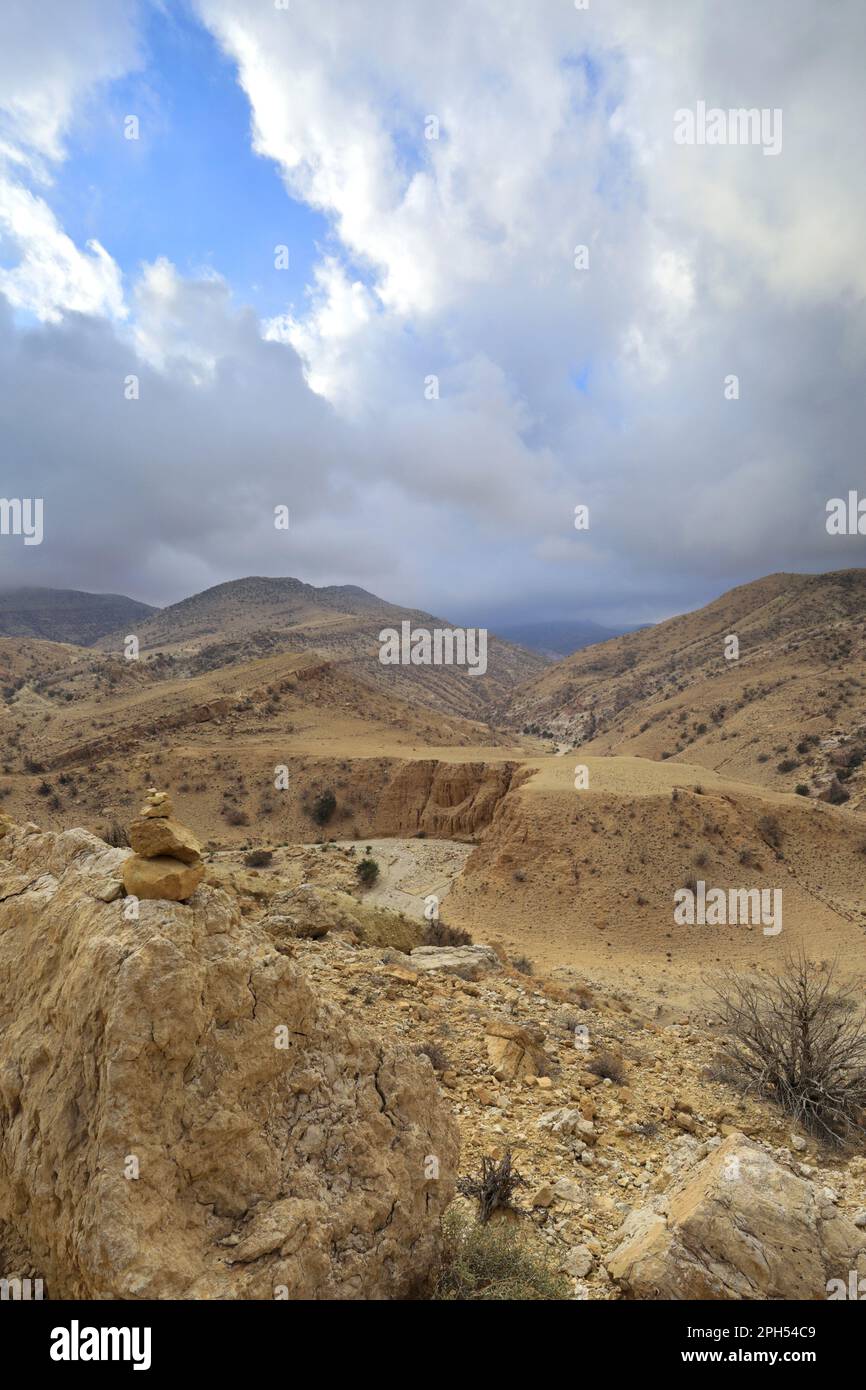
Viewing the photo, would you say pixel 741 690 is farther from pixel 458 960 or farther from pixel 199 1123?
pixel 199 1123

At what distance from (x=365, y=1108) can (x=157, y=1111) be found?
129cm

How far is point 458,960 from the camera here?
11383mm

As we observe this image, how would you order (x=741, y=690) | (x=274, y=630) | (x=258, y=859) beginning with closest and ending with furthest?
(x=258, y=859) → (x=741, y=690) → (x=274, y=630)

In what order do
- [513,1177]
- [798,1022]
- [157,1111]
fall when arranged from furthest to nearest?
[798,1022] < [513,1177] < [157,1111]

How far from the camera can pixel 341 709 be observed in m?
49.8

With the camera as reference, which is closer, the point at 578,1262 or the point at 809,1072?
the point at 578,1262

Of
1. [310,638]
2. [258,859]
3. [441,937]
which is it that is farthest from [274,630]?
[441,937]

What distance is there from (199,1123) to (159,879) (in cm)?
126

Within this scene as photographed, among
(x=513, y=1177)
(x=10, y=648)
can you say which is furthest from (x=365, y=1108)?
(x=10, y=648)

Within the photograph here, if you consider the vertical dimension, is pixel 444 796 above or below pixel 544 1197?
above

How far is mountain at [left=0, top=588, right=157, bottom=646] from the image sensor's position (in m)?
146

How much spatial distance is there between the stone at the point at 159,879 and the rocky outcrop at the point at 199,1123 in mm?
83
